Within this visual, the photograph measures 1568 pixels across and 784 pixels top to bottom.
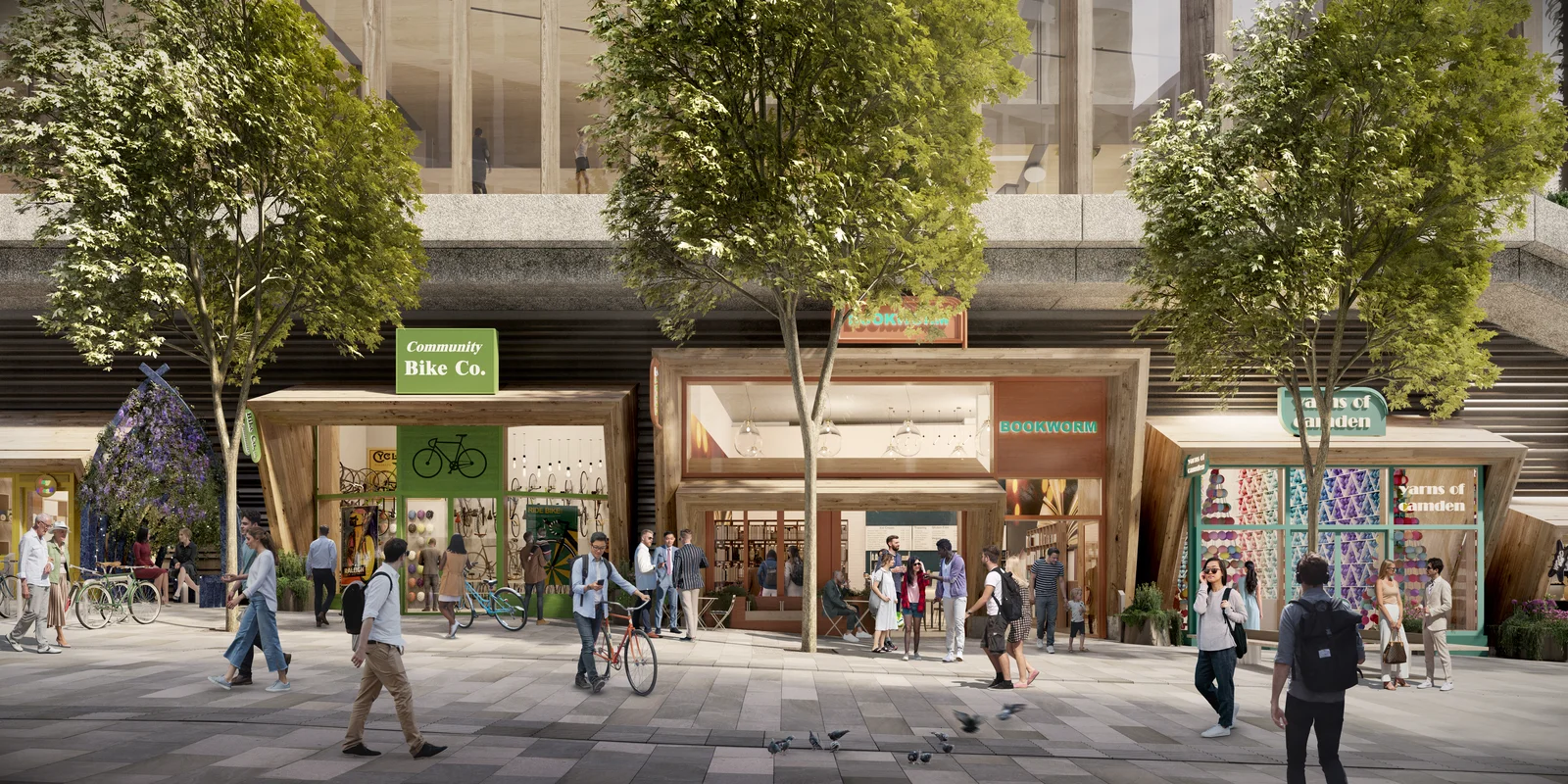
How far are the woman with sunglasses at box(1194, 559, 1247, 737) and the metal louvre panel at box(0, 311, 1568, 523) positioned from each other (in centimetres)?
979

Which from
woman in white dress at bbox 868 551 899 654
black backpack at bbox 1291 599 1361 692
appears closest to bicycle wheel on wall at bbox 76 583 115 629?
woman in white dress at bbox 868 551 899 654

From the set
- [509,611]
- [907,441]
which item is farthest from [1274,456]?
[509,611]

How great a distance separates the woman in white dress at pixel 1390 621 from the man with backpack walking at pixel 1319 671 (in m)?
8.18

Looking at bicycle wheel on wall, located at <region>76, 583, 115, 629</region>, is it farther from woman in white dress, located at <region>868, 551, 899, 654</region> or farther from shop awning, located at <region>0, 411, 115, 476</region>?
woman in white dress, located at <region>868, 551, 899, 654</region>

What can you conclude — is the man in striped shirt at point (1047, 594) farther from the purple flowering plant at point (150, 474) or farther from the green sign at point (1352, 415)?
the purple flowering plant at point (150, 474)

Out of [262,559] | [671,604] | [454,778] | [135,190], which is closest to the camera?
[454,778]

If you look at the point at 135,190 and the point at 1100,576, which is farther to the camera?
the point at 1100,576

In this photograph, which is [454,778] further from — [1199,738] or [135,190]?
[135,190]

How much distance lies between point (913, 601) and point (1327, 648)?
31.1 ft

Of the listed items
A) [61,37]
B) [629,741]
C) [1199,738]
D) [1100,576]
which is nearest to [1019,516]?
[1100,576]

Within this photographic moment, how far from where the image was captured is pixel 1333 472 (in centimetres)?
1958

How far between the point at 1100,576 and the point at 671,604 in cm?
748

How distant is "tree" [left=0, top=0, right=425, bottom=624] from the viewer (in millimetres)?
14226

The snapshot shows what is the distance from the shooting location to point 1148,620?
731 inches
